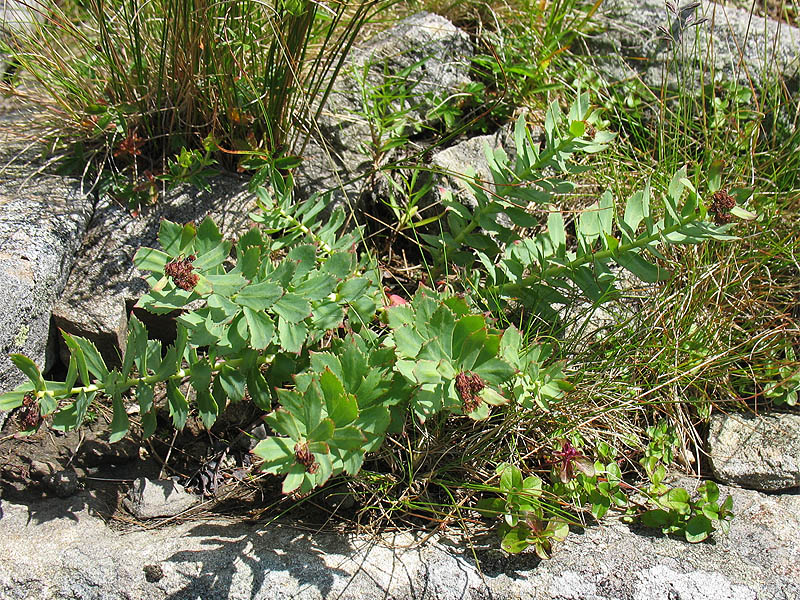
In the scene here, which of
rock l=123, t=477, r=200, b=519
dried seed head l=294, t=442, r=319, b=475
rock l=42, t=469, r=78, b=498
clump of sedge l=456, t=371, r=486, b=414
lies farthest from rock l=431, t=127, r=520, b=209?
rock l=42, t=469, r=78, b=498

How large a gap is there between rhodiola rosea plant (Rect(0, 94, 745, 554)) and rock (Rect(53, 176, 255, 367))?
0.37 metres

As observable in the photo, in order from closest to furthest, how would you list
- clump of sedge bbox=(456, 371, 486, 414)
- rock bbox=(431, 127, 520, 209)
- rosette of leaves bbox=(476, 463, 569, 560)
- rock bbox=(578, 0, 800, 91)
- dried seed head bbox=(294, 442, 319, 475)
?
dried seed head bbox=(294, 442, 319, 475) < clump of sedge bbox=(456, 371, 486, 414) < rosette of leaves bbox=(476, 463, 569, 560) < rock bbox=(431, 127, 520, 209) < rock bbox=(578, 0, 800, 91)

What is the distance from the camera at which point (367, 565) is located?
5.98ft

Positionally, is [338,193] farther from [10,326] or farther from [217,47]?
[10,326]

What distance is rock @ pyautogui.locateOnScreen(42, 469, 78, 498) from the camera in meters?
2.09

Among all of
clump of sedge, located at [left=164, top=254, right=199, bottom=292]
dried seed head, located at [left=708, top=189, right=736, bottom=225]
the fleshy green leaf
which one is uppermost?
dried seed head, located at [left=708, top=189, right=736, bottom=225]

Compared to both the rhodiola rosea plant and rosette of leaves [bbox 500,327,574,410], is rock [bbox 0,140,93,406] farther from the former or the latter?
rosette of leaves [bbox 500,327,574,410]

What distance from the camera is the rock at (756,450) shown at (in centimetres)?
219

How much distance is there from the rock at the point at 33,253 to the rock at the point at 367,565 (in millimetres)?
578

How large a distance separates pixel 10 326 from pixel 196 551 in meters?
1.00

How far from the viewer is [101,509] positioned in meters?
2.08

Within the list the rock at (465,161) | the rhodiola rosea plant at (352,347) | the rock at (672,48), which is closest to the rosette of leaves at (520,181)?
the rhodiola rosea plant at (352,347)

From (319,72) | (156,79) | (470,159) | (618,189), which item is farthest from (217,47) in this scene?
(618,189)

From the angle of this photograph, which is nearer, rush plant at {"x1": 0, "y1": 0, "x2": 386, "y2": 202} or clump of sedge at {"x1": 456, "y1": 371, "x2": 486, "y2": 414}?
clump of sedge at {"x1": 456, "y1": 371, "x2": 486, "y2": 414}
